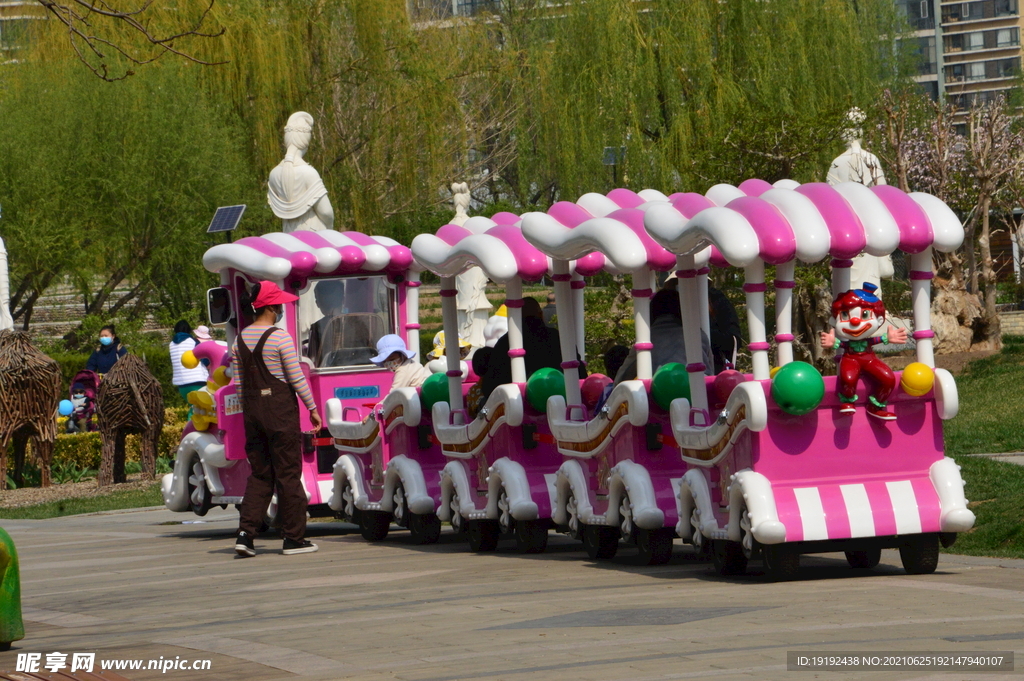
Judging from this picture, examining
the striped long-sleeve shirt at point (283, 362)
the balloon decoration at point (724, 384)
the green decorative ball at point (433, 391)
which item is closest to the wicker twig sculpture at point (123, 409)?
the green decorative ball at point (433, 391)

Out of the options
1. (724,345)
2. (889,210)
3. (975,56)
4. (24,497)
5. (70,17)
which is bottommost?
(24,497)

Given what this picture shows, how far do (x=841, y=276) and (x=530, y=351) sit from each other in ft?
9.90

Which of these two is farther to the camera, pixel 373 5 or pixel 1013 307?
pixel 1013 307

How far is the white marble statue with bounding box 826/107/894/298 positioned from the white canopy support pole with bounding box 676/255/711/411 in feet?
53.8

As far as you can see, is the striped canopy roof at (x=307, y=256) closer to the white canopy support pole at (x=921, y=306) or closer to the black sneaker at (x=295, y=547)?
the black sneaker at (x=295, y=547)

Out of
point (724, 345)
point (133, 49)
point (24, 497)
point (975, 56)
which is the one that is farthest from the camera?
point (975, 56)

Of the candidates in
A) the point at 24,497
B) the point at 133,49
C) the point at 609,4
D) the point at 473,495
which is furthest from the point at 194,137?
the point at 473,495

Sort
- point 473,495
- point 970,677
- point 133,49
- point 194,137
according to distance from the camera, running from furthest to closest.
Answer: point 194,137
point 133,49
point 473,495
point 970,677

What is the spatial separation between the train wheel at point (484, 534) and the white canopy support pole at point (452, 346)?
971 mm

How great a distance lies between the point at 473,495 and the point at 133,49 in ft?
71.6

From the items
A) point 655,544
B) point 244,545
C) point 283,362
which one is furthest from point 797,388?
point 244,545

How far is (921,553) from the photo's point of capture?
9359mm

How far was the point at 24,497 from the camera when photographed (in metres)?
21.6

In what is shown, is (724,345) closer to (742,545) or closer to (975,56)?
(742,545)
